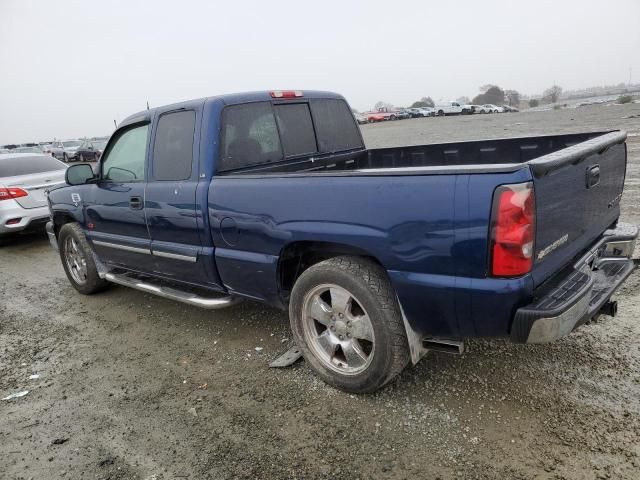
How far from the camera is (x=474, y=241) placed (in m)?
2.34

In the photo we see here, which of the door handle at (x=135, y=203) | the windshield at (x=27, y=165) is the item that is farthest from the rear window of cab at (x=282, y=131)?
the windshield at (x=27, y=165)

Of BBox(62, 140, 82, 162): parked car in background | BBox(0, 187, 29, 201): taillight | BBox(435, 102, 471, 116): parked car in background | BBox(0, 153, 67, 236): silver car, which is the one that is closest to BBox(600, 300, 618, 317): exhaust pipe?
BBox(0, 153, 67, 236): silver car

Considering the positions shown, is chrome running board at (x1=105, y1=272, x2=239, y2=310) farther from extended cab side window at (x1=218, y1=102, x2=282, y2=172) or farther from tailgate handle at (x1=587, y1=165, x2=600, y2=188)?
tailgate handle at (x1=587, y1=165, x2=600, y2=188)

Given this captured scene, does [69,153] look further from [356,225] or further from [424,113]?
[424,113]

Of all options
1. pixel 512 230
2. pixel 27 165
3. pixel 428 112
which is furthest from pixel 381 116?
pixel 512 230

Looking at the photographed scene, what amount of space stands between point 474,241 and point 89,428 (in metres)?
2.56

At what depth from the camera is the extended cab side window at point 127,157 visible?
4.25m

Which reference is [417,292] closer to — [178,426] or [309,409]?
[309,409]

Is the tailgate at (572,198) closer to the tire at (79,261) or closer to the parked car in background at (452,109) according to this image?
the tire at (79,261)

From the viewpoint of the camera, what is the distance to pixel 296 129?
4.14 m

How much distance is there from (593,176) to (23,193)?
8204 mm

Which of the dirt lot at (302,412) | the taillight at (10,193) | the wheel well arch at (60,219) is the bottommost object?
the dirt lot at (302,412)

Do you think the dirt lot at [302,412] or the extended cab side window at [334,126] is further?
the extended cab side window at [334,126]

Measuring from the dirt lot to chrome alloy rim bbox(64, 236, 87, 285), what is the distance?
1270mm
